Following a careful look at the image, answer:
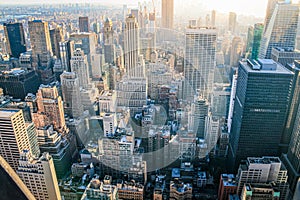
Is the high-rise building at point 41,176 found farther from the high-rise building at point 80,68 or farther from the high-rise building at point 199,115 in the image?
the high-rise building at point 80,68

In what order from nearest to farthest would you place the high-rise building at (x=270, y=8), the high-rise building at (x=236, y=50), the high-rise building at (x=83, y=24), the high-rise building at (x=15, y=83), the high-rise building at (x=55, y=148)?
the high-rise building at (x=55, y=148) → the high-rise building at (x=15, y=83) → the high-rise building at (x=270, y=8) → the high-rise building at (x=236, y=50) → the high-rise building at (x=83, y=24)

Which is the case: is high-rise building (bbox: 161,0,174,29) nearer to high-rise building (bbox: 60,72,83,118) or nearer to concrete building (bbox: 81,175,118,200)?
high-rise building (bbox: 60,72,83,118)

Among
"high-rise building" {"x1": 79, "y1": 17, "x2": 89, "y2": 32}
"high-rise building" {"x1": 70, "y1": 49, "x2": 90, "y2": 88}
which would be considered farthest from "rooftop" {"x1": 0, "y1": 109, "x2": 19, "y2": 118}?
"high-rise building" {"x1": 79, "y1": 17, "x2": 89, "y2": 32}

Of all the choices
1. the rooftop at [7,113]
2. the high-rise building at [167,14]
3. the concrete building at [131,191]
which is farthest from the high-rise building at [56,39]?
the concrete building at [131,191]

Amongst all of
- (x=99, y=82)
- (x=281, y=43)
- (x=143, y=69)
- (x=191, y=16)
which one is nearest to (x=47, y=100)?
(x=99, y=82)

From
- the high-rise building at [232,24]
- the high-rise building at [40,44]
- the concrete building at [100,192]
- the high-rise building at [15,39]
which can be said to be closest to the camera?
the concrete building at [100,192]

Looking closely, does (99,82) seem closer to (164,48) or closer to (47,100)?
(47,100)
